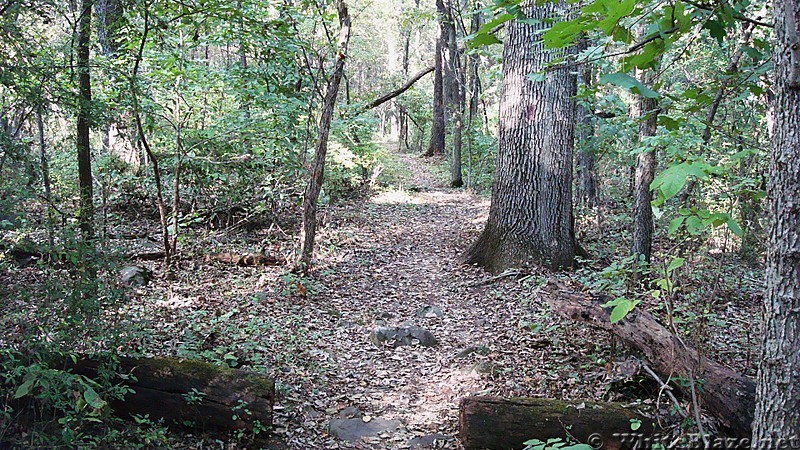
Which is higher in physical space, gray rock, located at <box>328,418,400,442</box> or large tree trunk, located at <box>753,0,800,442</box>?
large tree trunk, located at <box>753,0,800,442</box>

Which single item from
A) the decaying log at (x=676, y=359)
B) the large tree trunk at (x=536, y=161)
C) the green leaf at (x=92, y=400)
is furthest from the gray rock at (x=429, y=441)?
the large tree trunk at (x=536, y=161)

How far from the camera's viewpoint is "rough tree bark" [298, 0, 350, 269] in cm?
792

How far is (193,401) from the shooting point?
421 cm

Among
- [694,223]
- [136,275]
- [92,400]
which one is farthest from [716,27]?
[136,275]

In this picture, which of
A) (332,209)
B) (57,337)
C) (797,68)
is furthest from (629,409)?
(332,209)

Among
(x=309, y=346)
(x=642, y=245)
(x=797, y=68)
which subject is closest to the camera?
(x=797, y=68)

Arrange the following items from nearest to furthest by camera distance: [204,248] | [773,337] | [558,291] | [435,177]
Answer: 1. [773,337]
2. [558,291]
3. [204,248]
4. [435,177]

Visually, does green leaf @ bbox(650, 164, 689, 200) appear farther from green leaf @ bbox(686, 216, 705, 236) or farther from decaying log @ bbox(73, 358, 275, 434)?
decaying log @ bbox(73, 358, 275, 434)

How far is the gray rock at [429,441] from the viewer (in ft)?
14.2

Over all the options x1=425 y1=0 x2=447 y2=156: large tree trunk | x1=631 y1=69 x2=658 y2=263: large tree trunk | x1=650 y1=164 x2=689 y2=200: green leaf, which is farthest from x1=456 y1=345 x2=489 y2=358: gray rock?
x1=425 y1=0 x2=447 y2=156: large tree trunk

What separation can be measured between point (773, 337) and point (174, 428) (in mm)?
4099

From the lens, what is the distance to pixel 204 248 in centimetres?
882

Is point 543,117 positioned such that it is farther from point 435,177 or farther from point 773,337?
point 435,177

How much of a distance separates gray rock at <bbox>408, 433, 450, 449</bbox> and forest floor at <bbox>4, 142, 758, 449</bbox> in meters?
0.02
